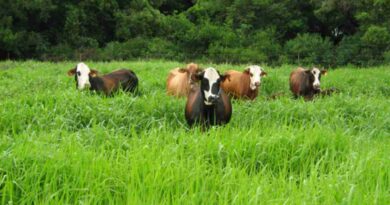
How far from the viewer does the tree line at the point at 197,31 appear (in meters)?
26.2

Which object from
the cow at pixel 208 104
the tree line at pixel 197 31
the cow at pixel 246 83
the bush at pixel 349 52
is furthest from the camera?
the tree line at pixel 197 31

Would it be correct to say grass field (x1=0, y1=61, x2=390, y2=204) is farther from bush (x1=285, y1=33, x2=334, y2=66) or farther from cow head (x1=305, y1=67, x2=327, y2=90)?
bush (x1=285, y1=33, x2=334, y2=66)

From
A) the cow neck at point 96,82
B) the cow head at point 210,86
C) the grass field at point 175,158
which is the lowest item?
the grass field at point 175,158

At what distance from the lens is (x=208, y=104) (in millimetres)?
6789

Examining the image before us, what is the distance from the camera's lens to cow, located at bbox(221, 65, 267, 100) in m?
9.62

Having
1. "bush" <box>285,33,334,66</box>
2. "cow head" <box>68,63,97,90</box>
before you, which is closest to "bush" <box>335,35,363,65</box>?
"bush" <box>285,33,334,66</box>

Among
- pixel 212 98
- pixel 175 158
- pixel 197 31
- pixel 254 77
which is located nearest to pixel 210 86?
pixel 212 98

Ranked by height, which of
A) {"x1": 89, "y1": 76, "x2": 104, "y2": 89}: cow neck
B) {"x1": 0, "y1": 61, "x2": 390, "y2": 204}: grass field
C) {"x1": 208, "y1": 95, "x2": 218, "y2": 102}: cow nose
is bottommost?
{"x1": 0, "y1": 61, "x2": 390, "y2": 204}: grass field

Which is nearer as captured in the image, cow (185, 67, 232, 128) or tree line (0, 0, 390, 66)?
cow (185, 67, 232, 128)

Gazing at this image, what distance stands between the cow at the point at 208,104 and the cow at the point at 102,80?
115 inches

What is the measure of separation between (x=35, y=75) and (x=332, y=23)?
2256 centimetres

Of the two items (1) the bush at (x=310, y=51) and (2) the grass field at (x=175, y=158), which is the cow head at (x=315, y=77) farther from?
(1) the bush at (x=310, y=51)

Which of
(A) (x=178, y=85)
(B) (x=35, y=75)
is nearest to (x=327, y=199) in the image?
(A) (x=178, y=85)

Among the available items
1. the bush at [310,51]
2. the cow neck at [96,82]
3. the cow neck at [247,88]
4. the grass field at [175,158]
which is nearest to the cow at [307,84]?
the cow neck at [247,88]
